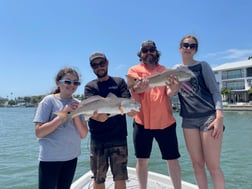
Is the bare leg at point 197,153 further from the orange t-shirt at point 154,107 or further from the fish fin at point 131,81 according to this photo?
the fish fin at point 131,81

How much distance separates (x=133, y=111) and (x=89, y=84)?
0.92 meters

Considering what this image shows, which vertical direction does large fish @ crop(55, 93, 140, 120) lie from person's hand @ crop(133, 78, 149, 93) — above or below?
below

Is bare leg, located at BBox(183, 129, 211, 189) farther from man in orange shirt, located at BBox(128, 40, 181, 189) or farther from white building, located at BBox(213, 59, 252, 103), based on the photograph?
white building, located at BBox(213, 59, 252, 103)

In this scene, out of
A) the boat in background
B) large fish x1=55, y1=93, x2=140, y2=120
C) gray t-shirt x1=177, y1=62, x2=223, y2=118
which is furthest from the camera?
the boat in background

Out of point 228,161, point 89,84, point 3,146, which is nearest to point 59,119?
point 89,84

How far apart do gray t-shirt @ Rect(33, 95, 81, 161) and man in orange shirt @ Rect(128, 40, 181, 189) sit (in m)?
1.38

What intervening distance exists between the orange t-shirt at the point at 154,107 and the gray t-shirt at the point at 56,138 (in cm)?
140

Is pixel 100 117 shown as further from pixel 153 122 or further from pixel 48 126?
pixel 153 122

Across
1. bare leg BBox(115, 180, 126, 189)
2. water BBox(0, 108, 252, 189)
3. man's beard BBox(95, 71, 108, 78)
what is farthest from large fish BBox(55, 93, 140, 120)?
water BBox(0, 108, 252, 189)

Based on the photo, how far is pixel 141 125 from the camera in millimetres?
4617

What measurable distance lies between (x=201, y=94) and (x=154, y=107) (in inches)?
33.7

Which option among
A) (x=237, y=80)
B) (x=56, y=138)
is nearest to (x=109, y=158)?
(x=56, y=138)

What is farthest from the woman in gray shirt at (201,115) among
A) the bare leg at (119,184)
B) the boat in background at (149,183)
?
the boat in background at (149,183)

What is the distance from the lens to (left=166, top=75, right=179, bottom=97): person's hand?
4144mm
